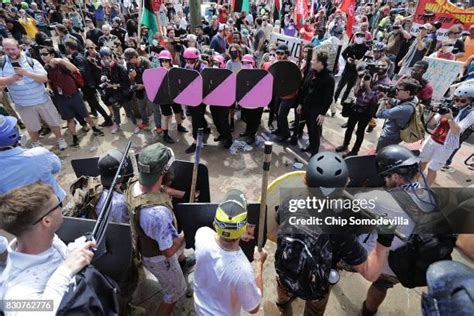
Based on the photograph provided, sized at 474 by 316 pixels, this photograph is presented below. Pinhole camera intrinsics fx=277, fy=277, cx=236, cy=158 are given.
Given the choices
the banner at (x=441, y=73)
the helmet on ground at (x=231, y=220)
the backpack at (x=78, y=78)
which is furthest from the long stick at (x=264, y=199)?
the banner at (x=441, y=73)

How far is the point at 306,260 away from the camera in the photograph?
1723mm

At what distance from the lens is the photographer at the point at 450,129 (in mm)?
3551

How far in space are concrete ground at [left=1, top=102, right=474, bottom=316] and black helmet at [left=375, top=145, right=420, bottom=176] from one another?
1568 millimetres

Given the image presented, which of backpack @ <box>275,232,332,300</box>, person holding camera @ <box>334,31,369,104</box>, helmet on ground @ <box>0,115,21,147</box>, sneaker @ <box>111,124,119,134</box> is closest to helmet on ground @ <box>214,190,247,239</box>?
backpack @ <box>275,232,332,300</box>

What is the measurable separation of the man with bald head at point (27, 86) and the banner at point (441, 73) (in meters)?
7.95

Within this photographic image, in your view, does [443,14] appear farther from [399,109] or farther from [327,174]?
[327,174]

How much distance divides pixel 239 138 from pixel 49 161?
12.4 feet

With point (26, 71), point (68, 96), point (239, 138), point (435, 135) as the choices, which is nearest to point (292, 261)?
point (435, 135)

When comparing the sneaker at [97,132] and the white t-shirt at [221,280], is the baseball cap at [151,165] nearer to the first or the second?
the white t-shirt at [221,280]

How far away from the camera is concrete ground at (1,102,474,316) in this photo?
2.89m

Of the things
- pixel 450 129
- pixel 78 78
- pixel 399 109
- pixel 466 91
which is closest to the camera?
pixel 466 91

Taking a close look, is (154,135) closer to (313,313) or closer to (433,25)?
(313,313)

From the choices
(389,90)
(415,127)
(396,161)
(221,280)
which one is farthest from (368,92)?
(221,280)

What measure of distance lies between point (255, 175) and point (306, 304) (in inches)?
108
